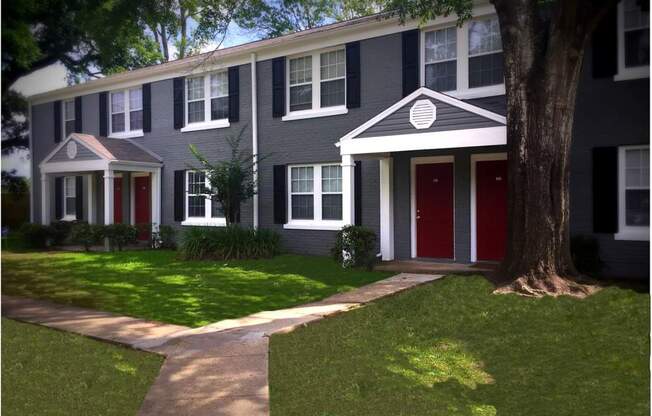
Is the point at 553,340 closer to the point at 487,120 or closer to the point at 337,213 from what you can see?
the point at 487,120

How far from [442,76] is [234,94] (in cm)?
626

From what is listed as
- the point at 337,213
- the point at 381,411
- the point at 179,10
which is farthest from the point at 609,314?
the point at 179,10

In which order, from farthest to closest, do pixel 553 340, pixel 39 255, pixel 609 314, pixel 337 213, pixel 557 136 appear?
pixel 39 255 < pixel 337 213 < pixel 557 136 < pixel 609 314 < pixel 553 340

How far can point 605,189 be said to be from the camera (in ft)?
37.2

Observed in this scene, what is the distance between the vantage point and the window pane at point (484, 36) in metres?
12.9

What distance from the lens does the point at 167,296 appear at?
1009 centimetres

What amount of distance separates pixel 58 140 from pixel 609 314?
19741 mm

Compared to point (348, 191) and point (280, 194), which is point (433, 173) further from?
point (280, 194)

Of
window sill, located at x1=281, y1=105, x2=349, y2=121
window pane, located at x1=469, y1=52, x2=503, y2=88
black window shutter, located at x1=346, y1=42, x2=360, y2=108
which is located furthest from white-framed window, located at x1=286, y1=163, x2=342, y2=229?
window pane, located at x1=469, y1=52, x2=503, y2=88

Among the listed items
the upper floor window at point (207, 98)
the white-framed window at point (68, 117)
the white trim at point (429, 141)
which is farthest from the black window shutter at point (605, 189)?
the white-framed window at point (68, 117)

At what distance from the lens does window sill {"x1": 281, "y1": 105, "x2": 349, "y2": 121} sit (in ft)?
49.0

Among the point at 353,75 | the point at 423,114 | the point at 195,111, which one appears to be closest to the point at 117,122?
the point at 195,111

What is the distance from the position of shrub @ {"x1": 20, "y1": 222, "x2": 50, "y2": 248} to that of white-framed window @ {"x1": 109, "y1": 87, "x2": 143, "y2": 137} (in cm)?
374

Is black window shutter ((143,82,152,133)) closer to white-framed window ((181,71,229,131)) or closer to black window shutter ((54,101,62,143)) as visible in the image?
white-framed window ((181,71,229,131))
